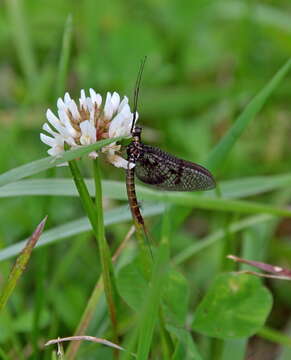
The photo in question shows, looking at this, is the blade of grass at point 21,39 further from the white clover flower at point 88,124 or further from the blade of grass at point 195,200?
the white clover flower at point 88,124

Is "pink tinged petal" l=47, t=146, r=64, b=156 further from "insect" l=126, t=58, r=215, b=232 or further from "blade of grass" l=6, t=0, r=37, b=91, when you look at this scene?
"blade of grass" l=6, t=0, r=37, b=91

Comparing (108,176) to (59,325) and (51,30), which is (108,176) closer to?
(59,325)

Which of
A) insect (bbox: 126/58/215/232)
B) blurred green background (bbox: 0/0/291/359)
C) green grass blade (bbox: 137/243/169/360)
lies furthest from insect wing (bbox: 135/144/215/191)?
blurred green background (bbox: 0/0/291/359)

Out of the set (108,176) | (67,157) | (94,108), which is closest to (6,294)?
(67,157)

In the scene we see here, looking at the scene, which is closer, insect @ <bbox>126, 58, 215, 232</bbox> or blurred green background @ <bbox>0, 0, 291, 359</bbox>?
insect @ <bbox>126, 58, 215, 232</bbox>

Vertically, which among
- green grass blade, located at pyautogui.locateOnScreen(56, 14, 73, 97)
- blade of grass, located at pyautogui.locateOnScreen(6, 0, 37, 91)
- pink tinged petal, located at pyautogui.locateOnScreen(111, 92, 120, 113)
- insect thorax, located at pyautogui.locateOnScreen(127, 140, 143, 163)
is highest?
blade of grass, located at pyautogui.locateOnScreen(6, 0, 37, 91)
